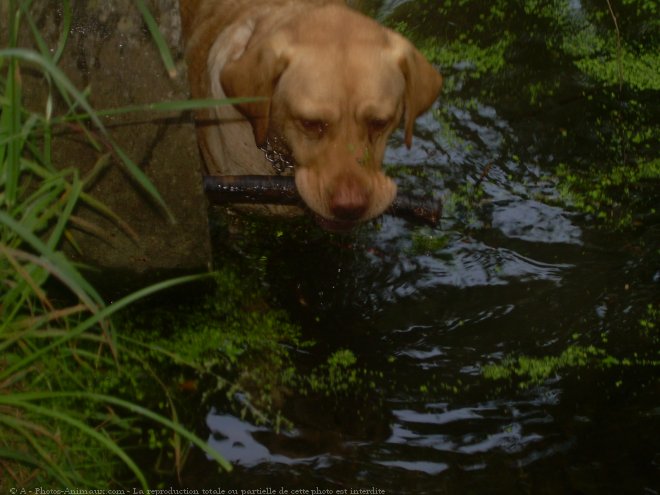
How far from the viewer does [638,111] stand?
500 centimetres

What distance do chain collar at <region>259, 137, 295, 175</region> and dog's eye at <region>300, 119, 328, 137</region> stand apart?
20 cm

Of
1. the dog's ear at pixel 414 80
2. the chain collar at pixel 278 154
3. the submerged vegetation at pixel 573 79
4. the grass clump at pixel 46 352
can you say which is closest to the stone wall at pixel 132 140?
the grass clump at pixel 46 352

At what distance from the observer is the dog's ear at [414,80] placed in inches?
140

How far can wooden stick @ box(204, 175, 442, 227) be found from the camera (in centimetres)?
342

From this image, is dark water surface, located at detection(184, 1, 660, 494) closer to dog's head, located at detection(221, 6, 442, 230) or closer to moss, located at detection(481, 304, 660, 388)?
moss, located at detection(481, 304, 660, 388)

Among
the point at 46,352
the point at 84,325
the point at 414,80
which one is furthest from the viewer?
the point at 414,80

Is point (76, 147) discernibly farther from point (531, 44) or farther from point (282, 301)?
point (531, 44)

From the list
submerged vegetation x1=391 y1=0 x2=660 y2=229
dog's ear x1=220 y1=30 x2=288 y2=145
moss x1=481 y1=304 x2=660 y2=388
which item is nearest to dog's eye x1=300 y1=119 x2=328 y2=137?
dog's ear x1=220 y1=30 x2=288 y2=145

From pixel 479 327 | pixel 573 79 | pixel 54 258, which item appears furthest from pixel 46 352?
pixel 573 79

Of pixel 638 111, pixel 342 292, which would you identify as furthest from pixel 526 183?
pixel 342 292

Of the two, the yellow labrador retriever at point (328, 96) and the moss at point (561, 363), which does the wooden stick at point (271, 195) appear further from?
the moss at point (561, 363)

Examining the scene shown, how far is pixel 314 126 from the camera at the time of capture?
338 cm

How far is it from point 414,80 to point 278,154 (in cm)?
61

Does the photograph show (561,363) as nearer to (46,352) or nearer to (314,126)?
(314,126)
